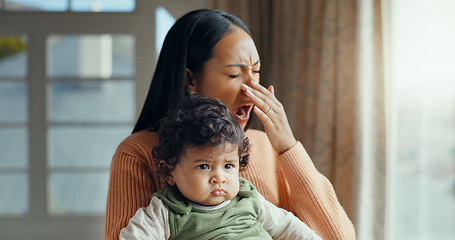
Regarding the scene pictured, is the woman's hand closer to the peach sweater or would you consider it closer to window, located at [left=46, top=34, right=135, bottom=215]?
the peach sweater

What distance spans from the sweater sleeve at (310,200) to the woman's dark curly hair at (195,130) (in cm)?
26

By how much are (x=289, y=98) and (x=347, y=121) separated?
17.6 inches

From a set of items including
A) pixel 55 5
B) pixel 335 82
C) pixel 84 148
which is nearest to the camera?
pixel 335 82

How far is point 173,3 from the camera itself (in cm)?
305

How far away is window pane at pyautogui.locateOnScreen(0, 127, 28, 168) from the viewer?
3.04m

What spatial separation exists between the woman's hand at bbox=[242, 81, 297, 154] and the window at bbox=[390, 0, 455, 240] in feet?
3.15

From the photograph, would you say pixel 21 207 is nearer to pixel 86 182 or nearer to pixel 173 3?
pixel 86 182

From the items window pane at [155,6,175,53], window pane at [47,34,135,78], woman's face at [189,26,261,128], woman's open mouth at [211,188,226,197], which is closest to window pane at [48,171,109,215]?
window pane at [47,34,135,78]

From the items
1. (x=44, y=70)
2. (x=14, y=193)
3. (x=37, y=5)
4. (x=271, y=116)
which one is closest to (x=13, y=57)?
(x=44, y=70)

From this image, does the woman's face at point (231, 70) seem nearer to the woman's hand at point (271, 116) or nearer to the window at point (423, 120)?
the woman's hand at point (271, 116)

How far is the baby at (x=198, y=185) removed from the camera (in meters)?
1.03

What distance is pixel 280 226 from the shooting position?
3.82ft

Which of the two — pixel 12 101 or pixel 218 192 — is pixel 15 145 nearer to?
pixel 12 101

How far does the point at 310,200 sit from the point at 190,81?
0.51 metres
